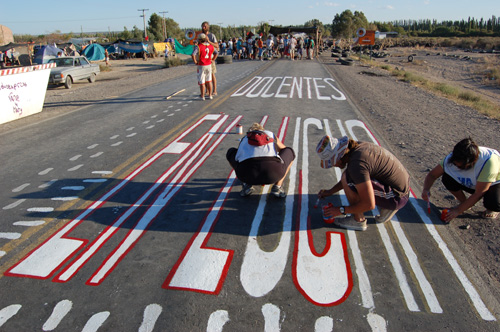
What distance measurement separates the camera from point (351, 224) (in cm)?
405

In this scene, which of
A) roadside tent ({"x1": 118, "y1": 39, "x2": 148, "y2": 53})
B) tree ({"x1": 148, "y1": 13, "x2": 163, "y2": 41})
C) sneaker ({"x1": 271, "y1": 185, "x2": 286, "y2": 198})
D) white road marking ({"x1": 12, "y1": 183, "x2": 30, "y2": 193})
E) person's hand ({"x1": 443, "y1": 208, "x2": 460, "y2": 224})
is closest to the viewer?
person's hand ({"x1": 443, "y1": 208, "x2": 460, "y2": 224})

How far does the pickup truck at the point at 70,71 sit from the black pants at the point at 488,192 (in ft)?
53.2

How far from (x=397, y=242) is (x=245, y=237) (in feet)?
5.75

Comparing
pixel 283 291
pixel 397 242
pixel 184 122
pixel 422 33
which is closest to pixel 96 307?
pixel 283 291

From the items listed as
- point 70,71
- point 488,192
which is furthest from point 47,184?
point 70,71

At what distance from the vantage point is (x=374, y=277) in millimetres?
3262

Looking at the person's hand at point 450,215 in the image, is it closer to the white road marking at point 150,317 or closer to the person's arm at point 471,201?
the person's arm at point 471,201

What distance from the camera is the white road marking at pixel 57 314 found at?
270 centimetres

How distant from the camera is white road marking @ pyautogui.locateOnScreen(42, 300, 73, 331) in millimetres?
2699

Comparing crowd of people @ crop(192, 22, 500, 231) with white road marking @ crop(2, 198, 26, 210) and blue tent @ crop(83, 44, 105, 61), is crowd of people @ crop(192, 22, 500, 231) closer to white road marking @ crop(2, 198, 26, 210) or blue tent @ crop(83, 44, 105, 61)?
white road marking @ crop(2, 198, 26, 210)

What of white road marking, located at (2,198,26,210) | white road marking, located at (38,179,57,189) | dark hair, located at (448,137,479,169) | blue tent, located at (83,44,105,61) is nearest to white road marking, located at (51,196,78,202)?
white road marking, located at (2,198,26,210)

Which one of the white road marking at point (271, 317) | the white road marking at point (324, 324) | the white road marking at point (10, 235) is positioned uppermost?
the white road marking at point (10, 235)

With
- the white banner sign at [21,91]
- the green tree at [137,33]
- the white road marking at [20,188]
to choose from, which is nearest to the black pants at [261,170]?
the white road marking at [20,188]

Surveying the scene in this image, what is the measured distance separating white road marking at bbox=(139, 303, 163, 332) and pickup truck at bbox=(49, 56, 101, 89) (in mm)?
15496
